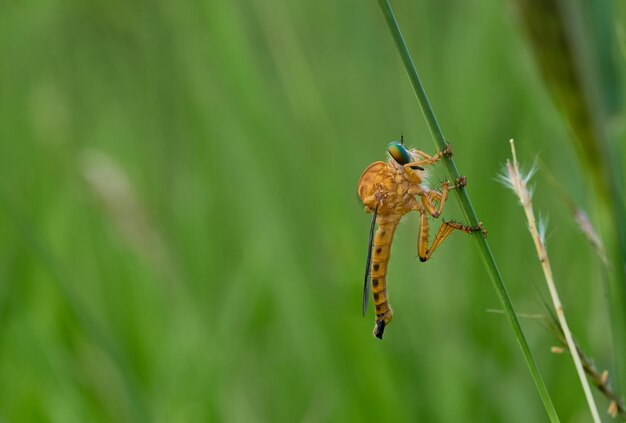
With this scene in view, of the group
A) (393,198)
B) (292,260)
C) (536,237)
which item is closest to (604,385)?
(536,237)

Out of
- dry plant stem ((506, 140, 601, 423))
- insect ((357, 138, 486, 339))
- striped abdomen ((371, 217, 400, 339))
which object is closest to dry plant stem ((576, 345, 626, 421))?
dry plant stem ((506, 140, 601, 423))

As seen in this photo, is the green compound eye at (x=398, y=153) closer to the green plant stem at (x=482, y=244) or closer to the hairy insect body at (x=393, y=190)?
the hairy insect body at (x=393, y=190)

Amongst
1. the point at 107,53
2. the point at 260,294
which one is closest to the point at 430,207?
the point at 260,294

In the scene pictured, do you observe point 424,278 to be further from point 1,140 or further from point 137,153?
point 1,140

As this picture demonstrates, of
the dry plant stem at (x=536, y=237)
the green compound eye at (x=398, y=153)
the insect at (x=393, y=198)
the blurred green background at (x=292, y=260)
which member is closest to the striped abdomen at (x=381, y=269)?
the insect at (x=393, y=198)

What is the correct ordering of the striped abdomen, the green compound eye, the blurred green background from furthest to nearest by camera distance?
the blurred green background < the green compound eye < the striped abdomen

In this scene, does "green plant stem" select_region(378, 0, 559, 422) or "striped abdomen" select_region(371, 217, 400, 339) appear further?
"striped abdomen" select_region(371, 217, 400, 339)

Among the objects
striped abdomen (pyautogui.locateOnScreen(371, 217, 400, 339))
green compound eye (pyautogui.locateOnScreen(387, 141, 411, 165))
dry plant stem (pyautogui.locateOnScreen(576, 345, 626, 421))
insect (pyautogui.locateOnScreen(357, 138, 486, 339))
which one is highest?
green compound eye (pyautogui.locateOnScreen(387, 141, 411, 165))

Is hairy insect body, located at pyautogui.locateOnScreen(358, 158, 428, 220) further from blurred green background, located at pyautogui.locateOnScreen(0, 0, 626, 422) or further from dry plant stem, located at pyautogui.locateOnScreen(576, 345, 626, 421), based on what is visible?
dry plant stem, located at pyautogui.locateOnScreen(576, 345, 626, 421)
